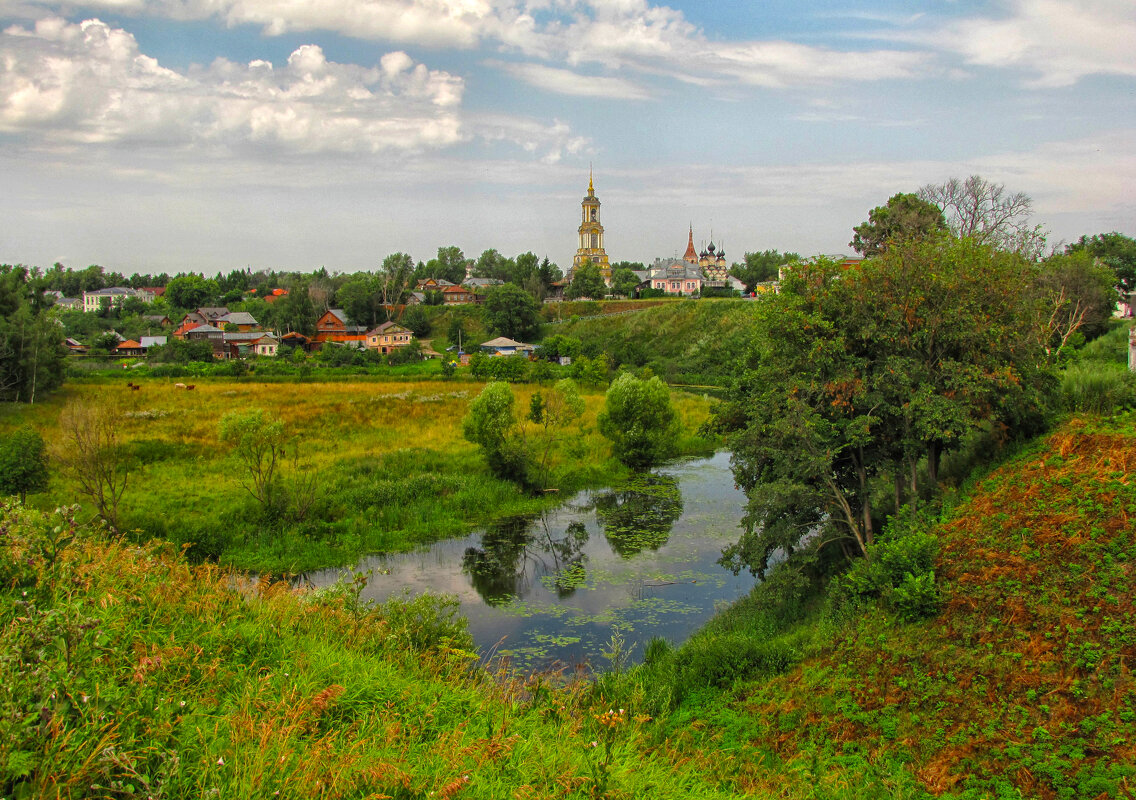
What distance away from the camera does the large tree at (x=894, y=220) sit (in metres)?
33.3

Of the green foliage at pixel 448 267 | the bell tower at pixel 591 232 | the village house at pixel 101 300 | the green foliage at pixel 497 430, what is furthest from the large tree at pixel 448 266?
the green foliage at pixel 497 430

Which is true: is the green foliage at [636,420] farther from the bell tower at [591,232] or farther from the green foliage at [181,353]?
the bell tower at [591,232]

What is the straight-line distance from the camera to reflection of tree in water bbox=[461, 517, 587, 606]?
16.5 m

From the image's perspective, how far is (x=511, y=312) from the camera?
70938mm

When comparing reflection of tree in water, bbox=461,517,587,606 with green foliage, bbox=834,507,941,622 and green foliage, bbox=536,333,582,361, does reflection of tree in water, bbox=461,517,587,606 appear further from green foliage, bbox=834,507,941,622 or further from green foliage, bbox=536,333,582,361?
green foliage, bbox=536,333,582,361

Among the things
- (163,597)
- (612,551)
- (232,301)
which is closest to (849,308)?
(612,551)

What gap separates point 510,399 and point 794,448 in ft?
41.2

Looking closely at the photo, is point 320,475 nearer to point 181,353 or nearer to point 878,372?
point 878,372

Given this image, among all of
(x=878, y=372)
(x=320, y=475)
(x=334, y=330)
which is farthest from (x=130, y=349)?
(x=878, y=372)

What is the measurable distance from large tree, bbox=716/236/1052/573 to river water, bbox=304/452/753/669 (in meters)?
2.62

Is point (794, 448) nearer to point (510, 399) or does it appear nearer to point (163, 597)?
point (163, 597)

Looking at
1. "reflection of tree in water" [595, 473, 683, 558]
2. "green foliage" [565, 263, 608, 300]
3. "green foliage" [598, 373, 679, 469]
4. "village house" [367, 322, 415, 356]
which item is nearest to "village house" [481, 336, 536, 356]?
"village house" [367, 322, 415, 356]

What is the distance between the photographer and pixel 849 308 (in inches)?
543

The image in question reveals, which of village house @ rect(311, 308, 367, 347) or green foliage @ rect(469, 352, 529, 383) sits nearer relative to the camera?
green foliage @ rect(469, 352, 529, 383)
